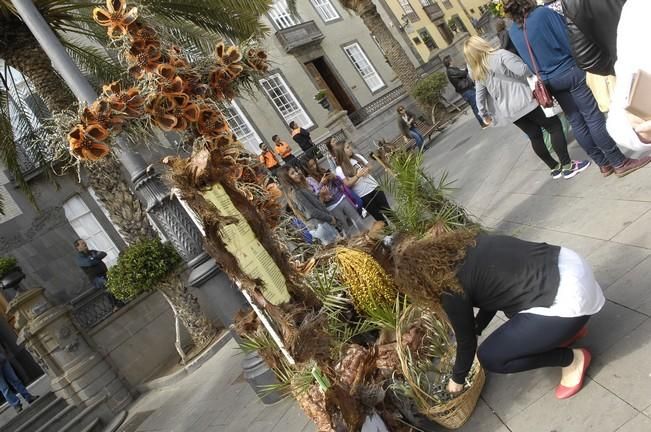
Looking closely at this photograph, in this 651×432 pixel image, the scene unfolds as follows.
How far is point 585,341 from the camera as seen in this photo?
299cm

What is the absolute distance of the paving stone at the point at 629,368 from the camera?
7.97 feet

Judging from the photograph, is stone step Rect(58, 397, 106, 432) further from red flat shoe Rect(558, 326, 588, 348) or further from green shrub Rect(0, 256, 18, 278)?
red flat shoe Rect(558, 326, 588, 348)

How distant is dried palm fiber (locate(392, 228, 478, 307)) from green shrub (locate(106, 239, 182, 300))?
5766mm

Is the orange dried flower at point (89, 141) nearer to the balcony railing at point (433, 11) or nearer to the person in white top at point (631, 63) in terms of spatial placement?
the person in white top at point (631, 63)

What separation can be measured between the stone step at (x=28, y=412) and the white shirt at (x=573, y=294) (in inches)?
345

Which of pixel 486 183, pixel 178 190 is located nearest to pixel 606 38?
pixel 178 190

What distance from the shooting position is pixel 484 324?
2955 millimetres

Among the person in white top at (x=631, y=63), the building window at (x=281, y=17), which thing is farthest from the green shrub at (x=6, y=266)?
the building window at (x=281, y=17)

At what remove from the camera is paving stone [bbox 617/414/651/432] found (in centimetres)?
224


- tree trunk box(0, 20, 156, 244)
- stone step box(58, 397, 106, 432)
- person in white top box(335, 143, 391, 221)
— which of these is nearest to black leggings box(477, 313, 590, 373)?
person in white top box(335, 143, 391, 221)

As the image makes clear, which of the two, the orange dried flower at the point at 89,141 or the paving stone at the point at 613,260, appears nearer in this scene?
the orange dried flower at the point at 89,141

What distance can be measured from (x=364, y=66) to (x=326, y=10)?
3.69 m

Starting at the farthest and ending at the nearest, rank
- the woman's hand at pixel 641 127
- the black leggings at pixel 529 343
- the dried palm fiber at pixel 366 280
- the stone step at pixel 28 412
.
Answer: the stone step at pixel 28 412
the dried palm fiber at pixel 366 280
the black leggings at pixel 529 343
the woman's hand at pixel 641 127

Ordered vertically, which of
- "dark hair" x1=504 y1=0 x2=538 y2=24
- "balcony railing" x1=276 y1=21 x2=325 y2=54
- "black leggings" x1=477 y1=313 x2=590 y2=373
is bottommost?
"black leggings" x1=477 y1=313 x2=590 y2=373
